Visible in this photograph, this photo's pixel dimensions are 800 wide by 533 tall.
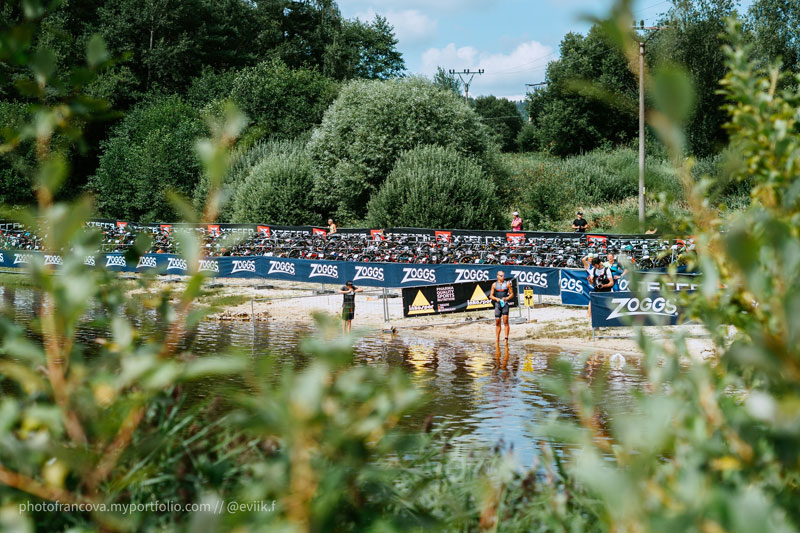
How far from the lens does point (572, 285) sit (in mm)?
21859

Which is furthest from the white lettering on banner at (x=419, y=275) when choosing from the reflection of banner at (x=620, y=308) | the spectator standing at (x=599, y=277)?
the reflection of banner at (x=620, y=308)

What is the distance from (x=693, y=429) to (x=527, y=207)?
3778cm

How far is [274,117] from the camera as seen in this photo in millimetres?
56375

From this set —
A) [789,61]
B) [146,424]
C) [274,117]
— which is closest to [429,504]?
[146,424]

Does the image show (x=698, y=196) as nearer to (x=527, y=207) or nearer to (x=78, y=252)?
(x=78, y=252)

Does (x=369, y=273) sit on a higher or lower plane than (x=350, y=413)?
lower

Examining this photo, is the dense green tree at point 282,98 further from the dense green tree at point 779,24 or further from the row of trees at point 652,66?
the dense green tree at point 779,24

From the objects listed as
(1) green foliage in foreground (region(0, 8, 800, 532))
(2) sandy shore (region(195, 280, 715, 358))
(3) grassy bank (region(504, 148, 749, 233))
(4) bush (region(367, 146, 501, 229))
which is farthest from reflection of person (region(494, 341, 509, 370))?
(4) bush (region(367, 146, 501, 229))

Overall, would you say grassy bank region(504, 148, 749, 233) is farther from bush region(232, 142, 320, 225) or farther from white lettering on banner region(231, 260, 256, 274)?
white lettering on banner region(231, 260, 256, 274)

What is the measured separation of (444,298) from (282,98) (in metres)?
38.3

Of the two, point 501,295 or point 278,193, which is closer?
point 501,295

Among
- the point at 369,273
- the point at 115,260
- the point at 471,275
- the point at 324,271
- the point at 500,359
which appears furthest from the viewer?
the point at 115,260

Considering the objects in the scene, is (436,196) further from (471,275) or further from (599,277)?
(599,277)

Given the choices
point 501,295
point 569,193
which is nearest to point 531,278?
point 501,295
